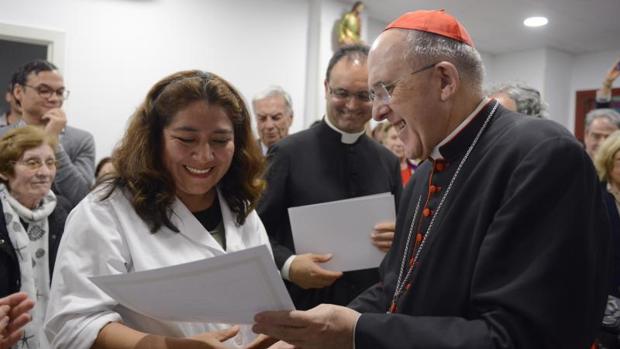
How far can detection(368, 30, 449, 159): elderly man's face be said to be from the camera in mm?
1319

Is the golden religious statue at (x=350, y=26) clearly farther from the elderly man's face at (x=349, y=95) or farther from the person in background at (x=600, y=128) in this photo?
the elderly man's face at (x=349, y=95)

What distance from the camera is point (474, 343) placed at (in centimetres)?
106

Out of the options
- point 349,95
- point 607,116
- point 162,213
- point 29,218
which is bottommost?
point 29,218

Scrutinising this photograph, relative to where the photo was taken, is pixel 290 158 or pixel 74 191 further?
pixel 74 191

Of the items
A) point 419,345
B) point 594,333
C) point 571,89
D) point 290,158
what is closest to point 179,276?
point 419,345

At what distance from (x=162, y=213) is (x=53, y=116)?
212cm

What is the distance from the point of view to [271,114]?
3.96 m

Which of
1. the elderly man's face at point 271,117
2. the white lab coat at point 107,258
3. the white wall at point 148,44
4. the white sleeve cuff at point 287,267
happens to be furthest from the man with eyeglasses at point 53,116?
the white lab coat at point 107,258

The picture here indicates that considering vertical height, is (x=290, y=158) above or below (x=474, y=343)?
above

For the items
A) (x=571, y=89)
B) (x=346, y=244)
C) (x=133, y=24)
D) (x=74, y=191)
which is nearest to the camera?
(x=346, y=244)

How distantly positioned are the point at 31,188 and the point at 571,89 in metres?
8.15

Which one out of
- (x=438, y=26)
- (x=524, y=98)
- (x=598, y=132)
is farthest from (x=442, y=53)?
(x=598, y=132)

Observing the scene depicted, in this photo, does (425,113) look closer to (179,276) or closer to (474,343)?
(474,343)

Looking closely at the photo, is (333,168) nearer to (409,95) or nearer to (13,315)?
(409,95)
